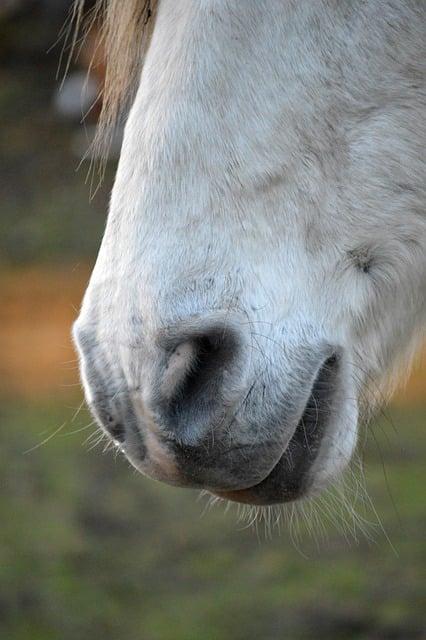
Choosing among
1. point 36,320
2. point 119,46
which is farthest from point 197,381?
point 36,320

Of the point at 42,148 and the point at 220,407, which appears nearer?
the point at 220,407

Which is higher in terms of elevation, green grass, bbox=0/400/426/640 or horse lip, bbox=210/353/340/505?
horse lip, bbox=210/353/340/505

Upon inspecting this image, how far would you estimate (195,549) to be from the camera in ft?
15.4

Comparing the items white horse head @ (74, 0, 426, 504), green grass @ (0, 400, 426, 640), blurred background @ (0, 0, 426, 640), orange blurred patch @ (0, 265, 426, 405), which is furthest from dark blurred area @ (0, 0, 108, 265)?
white horse head @ (74, 0, 426, 504)

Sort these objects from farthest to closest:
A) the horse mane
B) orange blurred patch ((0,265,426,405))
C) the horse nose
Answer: orange blurred patch ((0,265,426,405)) → the horse mane → the horse nose

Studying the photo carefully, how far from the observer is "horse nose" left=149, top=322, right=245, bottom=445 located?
4.45 ft

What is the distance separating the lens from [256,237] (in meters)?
1.42

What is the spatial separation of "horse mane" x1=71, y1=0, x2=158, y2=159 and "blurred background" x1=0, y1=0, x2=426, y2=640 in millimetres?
1013

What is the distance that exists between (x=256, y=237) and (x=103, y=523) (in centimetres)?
374

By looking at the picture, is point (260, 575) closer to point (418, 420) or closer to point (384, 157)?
point (418, 420)

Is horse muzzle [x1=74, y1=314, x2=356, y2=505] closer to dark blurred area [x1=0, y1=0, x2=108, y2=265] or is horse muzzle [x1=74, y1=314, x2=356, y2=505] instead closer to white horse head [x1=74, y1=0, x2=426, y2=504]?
white horse head [x1=74, y1=0, x2=426, y2=504]

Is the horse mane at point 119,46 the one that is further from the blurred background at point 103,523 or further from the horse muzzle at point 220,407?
the blurred background at point 103,523

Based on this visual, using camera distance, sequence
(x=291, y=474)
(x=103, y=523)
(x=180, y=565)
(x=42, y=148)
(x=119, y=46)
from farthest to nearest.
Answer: (x=42, y=148), (x=103, y=523), (x=180, y=565), (x=119, y=46), (x=291, y=474)

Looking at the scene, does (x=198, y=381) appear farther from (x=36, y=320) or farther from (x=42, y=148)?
(x=36, y=320)
